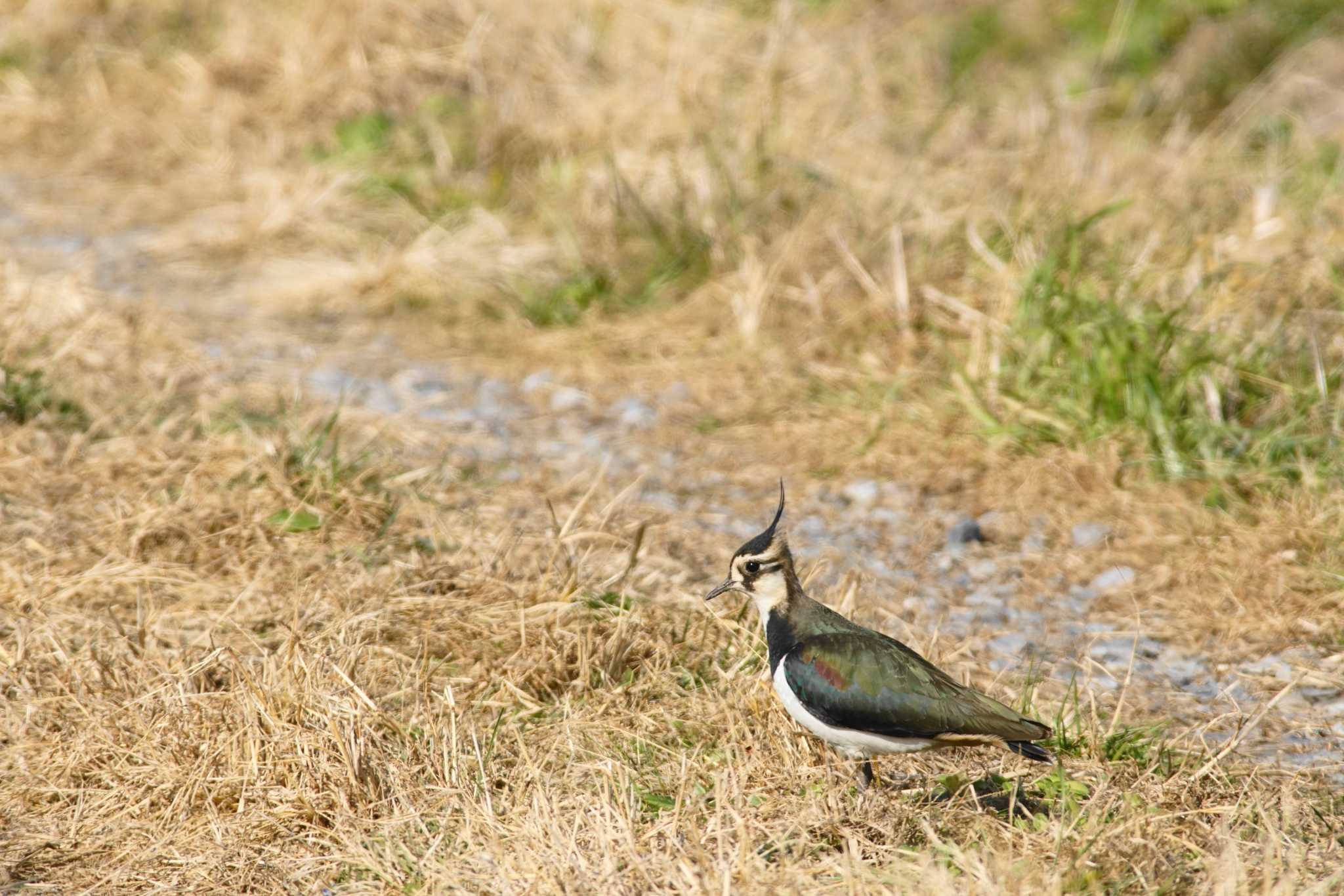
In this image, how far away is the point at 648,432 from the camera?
610 cm

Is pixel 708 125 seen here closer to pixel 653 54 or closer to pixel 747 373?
pixel 653 54

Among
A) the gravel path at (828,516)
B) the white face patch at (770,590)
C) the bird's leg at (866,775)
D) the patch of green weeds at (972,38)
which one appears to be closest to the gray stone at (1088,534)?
the gravel path at (828,516)

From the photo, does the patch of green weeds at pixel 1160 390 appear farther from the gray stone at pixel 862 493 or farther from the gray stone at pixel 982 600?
the gray stone at pixel 982 600

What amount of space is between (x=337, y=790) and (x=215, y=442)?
2076 millimetres

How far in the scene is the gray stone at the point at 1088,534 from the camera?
5148 mm

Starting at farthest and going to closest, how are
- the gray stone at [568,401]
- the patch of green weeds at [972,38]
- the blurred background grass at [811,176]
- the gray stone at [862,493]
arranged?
the patch of green weeds at [972,38] → the gray stone at [568,401] → the blurred background grass at [811,176] → the gray stone at [862,493]

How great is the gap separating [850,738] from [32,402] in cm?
348

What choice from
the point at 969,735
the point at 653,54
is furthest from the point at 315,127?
the point at 969,735

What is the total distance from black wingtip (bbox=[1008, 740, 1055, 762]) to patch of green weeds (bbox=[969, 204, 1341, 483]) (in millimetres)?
1978

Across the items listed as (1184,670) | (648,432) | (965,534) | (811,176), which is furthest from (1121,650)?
(811,176)

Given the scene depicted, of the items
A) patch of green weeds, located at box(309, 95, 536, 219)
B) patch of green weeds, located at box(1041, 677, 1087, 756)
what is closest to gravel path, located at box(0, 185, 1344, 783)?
patch of green weeds, located at box(1041, 677, 1087, 756)

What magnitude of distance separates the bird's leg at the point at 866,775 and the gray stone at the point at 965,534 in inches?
66.6

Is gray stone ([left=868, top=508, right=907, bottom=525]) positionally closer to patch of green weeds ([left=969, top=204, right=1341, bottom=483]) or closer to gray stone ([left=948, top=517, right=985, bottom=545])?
gray stone ([left=948, top=517, right=985, bottom=545])

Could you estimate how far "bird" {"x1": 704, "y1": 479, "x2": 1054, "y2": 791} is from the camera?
346cm
